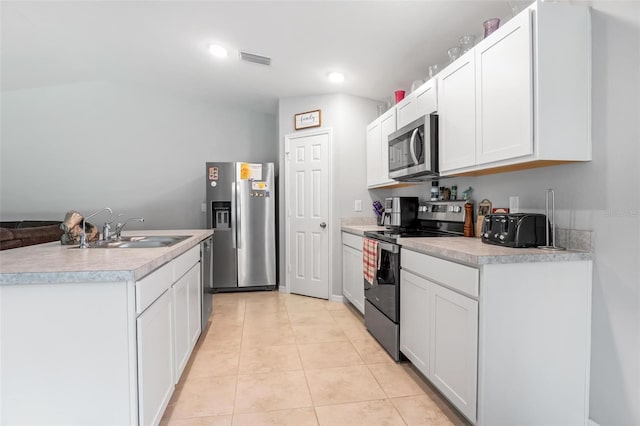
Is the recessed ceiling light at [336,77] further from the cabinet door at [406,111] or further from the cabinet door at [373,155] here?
the cabinet door at [406,111]

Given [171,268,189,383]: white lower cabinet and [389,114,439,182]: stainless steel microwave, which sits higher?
[389,114,439,182]: stainless steel microwave

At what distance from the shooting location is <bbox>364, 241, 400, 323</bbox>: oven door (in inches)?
91.4

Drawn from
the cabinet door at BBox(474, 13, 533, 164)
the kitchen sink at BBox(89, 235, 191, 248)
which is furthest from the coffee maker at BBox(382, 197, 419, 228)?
the kitchen sink at BBox(89, 235, 191, 248)

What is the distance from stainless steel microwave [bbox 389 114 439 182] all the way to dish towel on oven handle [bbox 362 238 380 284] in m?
0.64

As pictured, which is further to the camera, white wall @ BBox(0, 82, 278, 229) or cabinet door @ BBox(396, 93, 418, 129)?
white wall @ BBox(0, 82, 278, 229)

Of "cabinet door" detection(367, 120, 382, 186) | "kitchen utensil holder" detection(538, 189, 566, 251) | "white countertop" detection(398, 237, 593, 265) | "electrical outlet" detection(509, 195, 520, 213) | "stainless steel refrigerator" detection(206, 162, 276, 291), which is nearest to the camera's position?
"white countertop" detection(398, 237, 593, 265)

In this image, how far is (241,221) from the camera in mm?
4297

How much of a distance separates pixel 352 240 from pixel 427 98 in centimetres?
157

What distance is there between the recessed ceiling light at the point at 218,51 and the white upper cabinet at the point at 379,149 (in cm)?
168

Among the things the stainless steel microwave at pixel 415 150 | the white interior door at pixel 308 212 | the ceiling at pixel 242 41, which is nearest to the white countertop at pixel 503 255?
the stainless steel microwave at pixel 415 150

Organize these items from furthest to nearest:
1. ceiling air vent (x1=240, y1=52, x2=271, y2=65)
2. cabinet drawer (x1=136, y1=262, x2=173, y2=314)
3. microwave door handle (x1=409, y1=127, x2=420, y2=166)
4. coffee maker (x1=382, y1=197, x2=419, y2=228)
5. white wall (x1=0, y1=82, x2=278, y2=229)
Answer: white wall (x1=0, y1=82, x2=278, y2=229) < ceiling air vent (x1=240, y1=52, x2=271, y2=65) < coffee maker (x1=382, y1=197, x2=419, y2=228) < microwave door handle (x1=409, y1=127, x2=420, y2=166) < cabinet drawer (x1=136, y1=262, x2=173, y2=314)

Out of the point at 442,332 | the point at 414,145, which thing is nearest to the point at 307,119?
the point at 414,145

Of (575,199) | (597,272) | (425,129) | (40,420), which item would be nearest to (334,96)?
(425,129)

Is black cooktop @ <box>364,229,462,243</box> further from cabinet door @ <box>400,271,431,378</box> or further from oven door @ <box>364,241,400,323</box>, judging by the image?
cabinet door @ <box>400,271,431,378</box>
